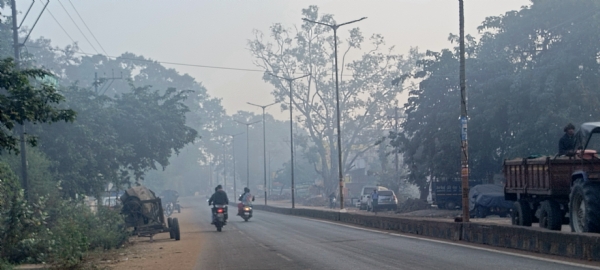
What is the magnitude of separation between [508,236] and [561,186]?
1.78 meters

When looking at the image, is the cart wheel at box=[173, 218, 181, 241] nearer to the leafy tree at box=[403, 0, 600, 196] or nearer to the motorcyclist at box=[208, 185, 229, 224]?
the motorcyclist at box=[208, 185, 229, 224]

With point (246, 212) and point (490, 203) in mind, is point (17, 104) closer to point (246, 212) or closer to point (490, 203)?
point (246, 212)

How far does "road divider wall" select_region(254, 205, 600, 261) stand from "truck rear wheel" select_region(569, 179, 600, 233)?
801 millimetres

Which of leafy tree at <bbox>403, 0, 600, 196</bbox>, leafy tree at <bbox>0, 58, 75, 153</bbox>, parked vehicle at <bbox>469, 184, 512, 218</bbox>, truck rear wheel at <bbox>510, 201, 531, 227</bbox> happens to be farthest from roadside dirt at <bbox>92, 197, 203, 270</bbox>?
leafy tree at <bbox>403, 0, 600, 196</bbox>

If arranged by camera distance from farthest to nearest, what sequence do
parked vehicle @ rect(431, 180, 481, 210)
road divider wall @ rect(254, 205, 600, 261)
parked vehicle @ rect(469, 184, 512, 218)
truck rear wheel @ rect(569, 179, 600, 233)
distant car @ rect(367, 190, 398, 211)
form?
1. distant car @ rect(367, 190, 398, 211)
2. parked vehicle @ rect(431, 180, 481, 210)
3. parked vehicle @ rect(469, 184, 512, 218)
4. truck rear wheel @ rect(569, 179, 600, 233)
5. road divider wall @ rect(254, 205, 600, 261)

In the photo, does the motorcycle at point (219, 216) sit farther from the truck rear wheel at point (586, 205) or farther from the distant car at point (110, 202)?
the truck rear wheel at point (586, 205)

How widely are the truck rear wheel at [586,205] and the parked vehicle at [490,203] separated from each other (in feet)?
59.3

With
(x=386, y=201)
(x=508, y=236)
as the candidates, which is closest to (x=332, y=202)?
(x=386, y=201)

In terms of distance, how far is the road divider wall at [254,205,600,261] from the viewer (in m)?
13.5

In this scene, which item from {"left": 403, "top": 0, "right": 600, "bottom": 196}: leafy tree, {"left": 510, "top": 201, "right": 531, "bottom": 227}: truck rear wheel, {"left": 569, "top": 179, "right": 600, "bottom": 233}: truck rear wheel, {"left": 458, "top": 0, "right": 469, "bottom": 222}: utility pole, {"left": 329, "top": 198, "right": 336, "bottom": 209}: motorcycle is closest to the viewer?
{"left": 569, "top": 179, "right": 600, "bottom": 233}: truck rear wheel

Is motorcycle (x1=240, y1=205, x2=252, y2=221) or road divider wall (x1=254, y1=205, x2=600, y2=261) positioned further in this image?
motorcycle (x1=240, y1=205, x2=252, y2=221)

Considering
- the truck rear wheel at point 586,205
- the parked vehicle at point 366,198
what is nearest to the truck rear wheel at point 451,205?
the parked vehicle at point 366,198

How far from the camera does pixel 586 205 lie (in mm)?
14773

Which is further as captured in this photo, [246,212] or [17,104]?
[246,212]
